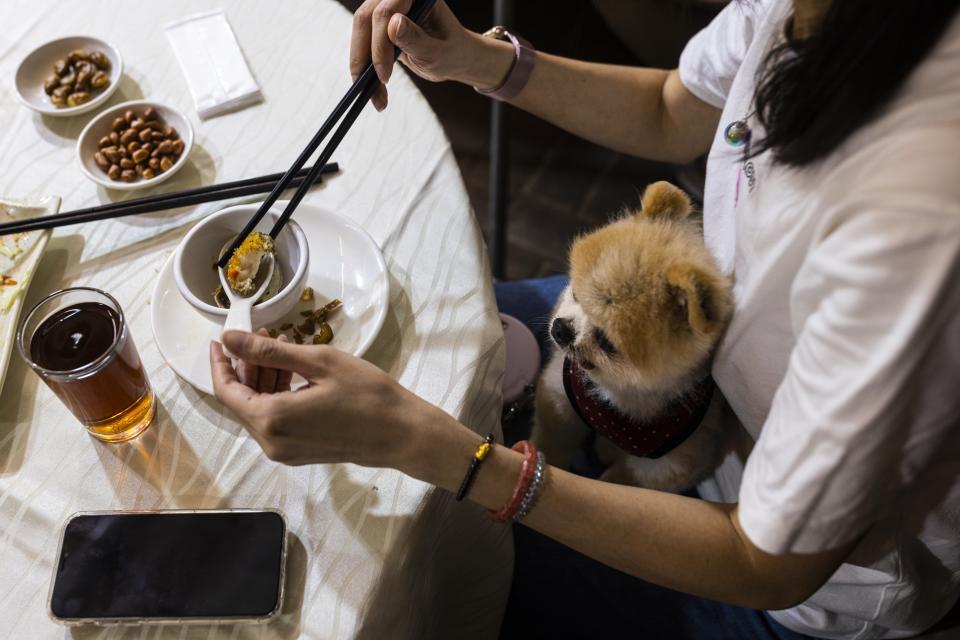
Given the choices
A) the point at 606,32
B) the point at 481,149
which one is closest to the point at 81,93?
the point at 481,149

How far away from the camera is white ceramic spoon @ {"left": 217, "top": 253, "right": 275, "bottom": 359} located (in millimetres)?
715

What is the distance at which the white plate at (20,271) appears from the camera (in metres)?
0.79

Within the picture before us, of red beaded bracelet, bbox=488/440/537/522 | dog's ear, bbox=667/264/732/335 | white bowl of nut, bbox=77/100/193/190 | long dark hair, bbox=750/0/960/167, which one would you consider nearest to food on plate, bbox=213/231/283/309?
white bowl of nut, bbox=77/100/193/190

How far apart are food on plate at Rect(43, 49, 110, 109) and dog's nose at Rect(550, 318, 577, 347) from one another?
754 millimetres

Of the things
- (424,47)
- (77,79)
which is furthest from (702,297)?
(77,79)

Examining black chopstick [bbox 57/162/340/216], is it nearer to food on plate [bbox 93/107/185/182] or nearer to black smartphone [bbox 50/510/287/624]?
food on plate [bbox 93/107/185/182]

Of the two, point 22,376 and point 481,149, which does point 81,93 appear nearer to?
point 22,376

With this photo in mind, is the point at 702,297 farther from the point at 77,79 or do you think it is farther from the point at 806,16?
the point at 77,79

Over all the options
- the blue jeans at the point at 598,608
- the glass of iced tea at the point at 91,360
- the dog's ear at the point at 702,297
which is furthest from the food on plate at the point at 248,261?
the blue jeans at the point at 598,608

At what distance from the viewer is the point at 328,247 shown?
2.88ft

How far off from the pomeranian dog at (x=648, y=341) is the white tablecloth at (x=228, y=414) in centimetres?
13

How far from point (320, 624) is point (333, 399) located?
205 mm

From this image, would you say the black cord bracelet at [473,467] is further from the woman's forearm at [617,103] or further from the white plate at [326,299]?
the woman's forearm at [617,103]

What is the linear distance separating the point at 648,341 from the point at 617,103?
489mm
